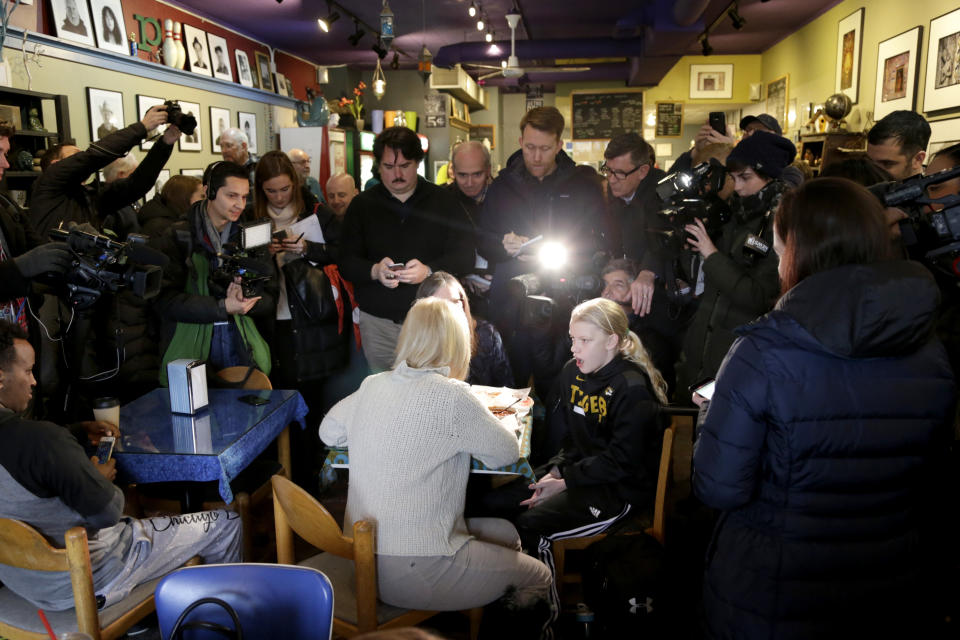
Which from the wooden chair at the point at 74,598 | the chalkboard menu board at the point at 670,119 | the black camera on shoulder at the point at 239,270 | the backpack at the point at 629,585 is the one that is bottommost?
the backpack at the point at 629,585

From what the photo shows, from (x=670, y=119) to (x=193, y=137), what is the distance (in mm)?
7176

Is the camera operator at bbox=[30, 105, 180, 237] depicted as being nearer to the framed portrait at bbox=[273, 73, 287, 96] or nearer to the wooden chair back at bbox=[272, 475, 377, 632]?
the wooden chair back at bbox=[272, 475, 377, 632]

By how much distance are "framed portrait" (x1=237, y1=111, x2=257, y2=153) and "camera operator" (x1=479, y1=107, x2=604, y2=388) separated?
552 centimetres

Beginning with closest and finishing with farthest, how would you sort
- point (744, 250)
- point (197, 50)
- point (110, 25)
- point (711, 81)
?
point (744, 250) < point (110, 25) < point (197, 50) < point (711, 81)

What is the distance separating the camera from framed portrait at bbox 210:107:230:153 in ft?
23.6

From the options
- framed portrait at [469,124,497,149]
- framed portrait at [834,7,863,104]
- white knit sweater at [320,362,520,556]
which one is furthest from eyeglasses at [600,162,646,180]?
framed portrait at [469,124,497,149]

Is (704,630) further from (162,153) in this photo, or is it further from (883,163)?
(162,153)

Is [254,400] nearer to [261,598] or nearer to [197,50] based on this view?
[261,598]

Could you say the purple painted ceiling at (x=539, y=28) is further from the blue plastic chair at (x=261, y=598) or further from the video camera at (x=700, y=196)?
the blue plastic chair at (x=261, y=598)

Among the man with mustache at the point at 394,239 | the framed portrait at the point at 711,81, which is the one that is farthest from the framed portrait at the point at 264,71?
the framed portrait at the point at 711,81

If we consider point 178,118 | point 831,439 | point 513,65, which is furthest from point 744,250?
point 513,65

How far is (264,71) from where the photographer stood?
339 inches

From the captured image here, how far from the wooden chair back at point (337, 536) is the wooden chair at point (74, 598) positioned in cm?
49

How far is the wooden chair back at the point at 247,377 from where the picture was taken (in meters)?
2.90
